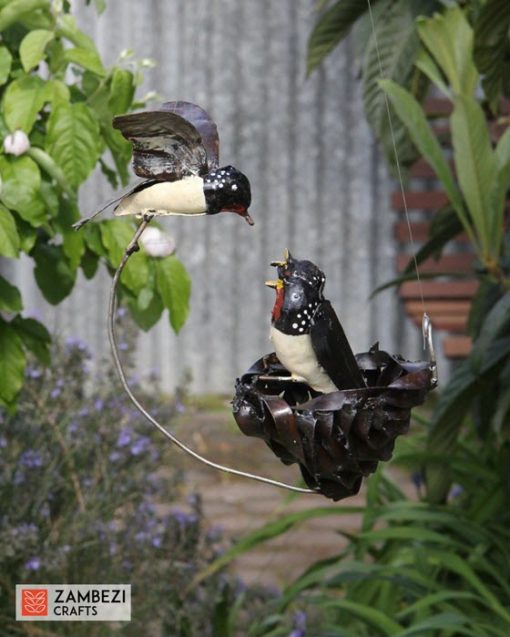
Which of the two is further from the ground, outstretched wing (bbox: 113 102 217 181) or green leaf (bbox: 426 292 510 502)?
green leaf (bbox: 426 292 510 502)

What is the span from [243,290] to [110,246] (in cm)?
263

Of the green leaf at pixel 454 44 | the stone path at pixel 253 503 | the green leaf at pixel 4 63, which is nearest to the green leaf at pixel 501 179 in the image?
the green leaf at pixel 454 44

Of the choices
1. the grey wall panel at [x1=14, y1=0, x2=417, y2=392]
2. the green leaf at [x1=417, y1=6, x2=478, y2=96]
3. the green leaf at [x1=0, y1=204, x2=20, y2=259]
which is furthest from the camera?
the grey wall panel at [x1=14, y1=0, x2=417, y2=392]

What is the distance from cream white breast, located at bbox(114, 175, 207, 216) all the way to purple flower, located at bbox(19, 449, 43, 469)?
4.20 ft

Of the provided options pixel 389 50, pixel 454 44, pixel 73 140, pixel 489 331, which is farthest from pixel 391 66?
pixel 73 140

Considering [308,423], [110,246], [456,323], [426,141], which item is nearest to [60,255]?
[110,246]

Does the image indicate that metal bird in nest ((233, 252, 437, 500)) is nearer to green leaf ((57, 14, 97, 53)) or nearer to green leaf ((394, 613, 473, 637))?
green leaf ((57, 14, 97, 53))

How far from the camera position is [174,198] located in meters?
1.05

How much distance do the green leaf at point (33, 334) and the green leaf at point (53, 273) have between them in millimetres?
47

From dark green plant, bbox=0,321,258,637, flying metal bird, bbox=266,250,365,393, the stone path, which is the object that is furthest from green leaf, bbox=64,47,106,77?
the stone path

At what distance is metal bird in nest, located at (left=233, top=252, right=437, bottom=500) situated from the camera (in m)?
1.04

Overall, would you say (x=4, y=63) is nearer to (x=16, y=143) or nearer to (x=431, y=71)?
(x=16, y=143)

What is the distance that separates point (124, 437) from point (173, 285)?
900 millimetres

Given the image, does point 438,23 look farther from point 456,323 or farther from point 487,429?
point 456,323
